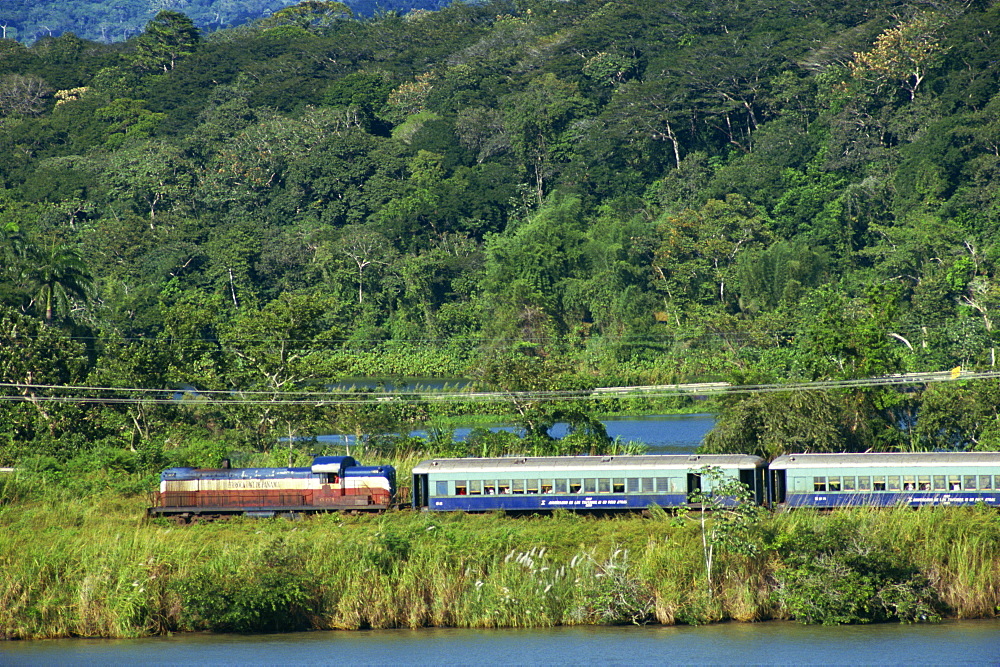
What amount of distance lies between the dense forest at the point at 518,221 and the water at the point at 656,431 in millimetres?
3125

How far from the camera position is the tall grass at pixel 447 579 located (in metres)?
35.0

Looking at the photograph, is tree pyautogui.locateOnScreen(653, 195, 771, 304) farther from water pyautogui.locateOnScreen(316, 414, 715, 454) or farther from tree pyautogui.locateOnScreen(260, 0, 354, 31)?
tree pyautogui.locateOnScreen(260, 0, 354, 31)

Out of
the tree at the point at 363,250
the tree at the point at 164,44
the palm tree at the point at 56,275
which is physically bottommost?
the palm tree at the point at 56,275

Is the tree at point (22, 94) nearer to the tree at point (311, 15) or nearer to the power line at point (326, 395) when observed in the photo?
the tree at point (311, 15)

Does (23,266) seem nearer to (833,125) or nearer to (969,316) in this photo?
(969,316)

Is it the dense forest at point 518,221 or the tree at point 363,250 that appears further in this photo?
the tree at point 363,250

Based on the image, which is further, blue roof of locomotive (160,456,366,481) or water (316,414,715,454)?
water (316,414,715,454)

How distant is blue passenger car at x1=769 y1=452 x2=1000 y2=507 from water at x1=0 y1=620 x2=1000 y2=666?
5790mm

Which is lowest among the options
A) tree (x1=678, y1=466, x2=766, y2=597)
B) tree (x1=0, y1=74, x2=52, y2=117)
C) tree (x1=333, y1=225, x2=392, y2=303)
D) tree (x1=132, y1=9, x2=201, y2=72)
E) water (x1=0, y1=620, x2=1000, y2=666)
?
water (x1=0, y1=620, x2=1000, y2=666)

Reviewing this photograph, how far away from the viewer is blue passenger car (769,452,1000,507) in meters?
39.2

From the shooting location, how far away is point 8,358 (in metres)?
59.0

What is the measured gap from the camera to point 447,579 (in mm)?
35938

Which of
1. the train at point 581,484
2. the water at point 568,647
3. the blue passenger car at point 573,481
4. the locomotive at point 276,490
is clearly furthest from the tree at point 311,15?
the water at point 568,647

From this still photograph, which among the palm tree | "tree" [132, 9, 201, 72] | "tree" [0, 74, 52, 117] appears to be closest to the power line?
the palm tree
